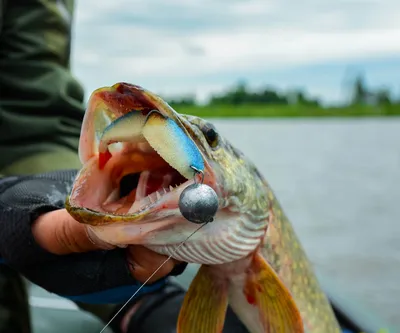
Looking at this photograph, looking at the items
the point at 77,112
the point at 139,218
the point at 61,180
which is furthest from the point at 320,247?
the point at 139,218

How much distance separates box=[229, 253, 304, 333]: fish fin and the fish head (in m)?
0.08

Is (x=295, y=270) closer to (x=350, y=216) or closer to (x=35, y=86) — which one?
(x=35, y=86)

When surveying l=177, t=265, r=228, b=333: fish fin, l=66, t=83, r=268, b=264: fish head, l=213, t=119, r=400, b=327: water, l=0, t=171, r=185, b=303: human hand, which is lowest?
l=213, t=119, r=400, b=327: water

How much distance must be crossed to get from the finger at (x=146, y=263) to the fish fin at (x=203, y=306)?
0.11m

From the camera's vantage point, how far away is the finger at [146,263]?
1416mm

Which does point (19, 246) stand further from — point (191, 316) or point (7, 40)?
point (7, 40)

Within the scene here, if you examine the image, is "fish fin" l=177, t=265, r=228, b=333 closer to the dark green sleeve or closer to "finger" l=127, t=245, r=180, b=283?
"finger" l=127, t=245, r=180, b=283

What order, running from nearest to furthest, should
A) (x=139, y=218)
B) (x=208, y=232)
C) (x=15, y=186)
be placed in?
(x=139, y=218)
(x=208, y=232)
(x=15, y=186)

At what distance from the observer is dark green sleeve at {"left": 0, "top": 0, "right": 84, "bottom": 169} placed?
234cm

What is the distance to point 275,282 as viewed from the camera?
5.03ft

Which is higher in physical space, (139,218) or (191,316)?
(139,218)

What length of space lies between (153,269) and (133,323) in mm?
842

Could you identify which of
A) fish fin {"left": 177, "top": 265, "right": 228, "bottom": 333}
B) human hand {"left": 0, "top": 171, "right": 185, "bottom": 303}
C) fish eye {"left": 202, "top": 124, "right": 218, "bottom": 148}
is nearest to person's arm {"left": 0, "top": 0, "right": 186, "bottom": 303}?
human hand {"left": 0, "top": 171, "right": 185, "bottom": 303}

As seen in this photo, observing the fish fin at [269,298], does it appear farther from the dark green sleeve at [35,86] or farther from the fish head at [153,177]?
the dark green sleeve at [35,86]
